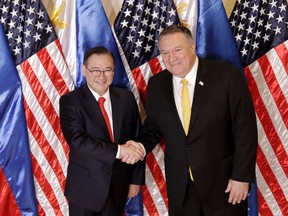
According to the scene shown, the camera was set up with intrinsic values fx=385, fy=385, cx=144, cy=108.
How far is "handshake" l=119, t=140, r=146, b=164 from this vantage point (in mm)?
2172

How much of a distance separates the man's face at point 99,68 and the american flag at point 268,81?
3.29 ft

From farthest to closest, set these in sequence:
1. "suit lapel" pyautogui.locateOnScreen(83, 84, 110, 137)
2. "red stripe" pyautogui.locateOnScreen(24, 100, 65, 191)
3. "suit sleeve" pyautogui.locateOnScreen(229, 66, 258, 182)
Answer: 1. "red stripe" pyautogui.locateOnScreen(24, 100, 65, 191)
2. "suit lapel" pyautogui.locateOnScreen(83, 84, 110, 137)
3. "suit sleeve" pyautogui.locateOnScreen(229, 66, 258, 182)

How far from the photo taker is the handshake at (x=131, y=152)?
85.5 inches


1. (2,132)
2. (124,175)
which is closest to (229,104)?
(124,175)

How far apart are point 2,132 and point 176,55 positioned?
138 cm

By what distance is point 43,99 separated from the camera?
2.67 m

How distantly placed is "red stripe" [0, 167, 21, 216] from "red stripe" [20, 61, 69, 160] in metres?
0.48

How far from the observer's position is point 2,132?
8.75ft

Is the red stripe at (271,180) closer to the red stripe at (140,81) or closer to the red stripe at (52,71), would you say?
the red stripe at (140,81)

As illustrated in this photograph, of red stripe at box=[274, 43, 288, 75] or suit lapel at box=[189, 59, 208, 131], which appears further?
red stripe at box=[274, 43, 288, 75]

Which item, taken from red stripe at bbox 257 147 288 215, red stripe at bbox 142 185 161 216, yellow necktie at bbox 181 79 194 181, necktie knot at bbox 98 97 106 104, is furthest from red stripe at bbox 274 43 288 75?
red stripe at bbox 142 185 161 216

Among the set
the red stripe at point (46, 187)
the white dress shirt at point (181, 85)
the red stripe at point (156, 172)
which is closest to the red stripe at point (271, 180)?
the red stripe at point (156, 172)

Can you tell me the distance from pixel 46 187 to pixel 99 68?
43.4 inches

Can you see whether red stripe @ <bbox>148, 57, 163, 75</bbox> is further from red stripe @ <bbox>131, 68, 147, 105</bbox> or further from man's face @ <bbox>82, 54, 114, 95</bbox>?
man's face @ <bbox>82, 54, 114, 95</bbox>
